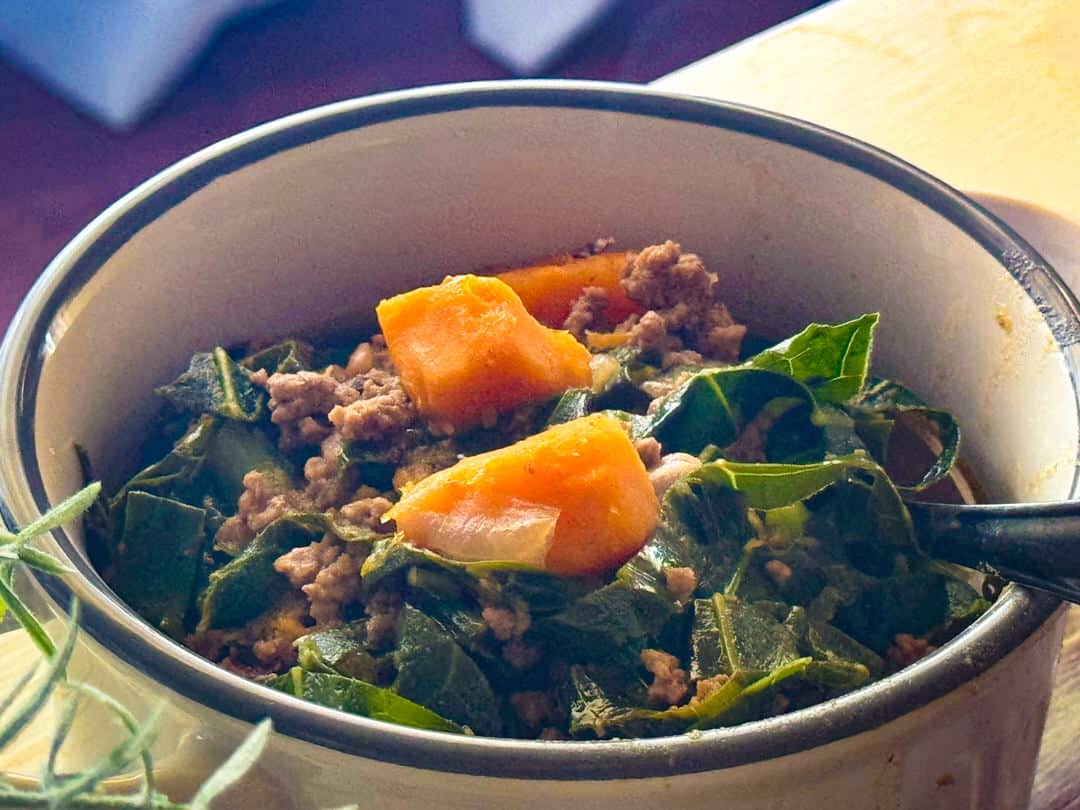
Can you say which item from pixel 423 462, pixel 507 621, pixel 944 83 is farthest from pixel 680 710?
pixel 944 83

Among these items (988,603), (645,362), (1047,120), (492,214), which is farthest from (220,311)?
(1047,120)

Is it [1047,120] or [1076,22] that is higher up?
[1076,22]

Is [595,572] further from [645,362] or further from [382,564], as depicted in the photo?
[645,362]

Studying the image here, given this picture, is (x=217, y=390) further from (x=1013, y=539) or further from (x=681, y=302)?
(x=1013, y=539)

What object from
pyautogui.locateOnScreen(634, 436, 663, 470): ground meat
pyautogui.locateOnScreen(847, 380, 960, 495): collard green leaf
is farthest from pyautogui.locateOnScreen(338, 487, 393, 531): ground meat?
pyautogui.locateOnScreen(847, 380, 960, 495): collard green leaf

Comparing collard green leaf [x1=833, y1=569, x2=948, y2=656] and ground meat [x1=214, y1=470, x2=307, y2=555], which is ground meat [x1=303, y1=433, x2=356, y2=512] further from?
collard green leaf [x1=833, y1=569, x2=948, y2=656]

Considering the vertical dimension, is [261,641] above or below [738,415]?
below
